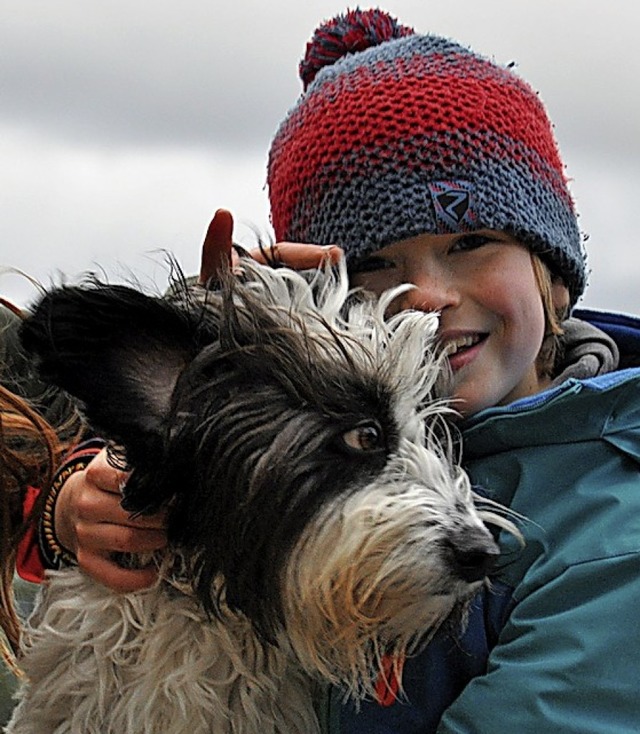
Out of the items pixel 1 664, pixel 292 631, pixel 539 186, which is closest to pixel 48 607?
pixel 1 664

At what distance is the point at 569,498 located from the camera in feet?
6.70

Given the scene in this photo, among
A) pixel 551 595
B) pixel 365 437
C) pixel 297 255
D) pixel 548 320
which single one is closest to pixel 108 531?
pixel 365 437

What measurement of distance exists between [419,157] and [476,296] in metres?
0.32

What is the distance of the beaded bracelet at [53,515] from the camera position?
231cm

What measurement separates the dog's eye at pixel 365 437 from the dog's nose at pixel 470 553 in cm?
20

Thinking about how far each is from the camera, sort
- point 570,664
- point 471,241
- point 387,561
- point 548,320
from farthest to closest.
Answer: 1. point 548,320
2. point 471,241
3. point 570,664
4. point 387,561

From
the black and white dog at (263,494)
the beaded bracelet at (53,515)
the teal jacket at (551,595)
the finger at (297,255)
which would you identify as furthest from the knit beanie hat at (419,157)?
the beaded bracelet at (53,515)

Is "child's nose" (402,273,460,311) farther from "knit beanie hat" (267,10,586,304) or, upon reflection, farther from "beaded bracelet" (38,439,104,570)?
"beaded bracelet" (38,439,104,570)

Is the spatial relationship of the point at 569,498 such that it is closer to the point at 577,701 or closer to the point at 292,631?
the point at 577,701

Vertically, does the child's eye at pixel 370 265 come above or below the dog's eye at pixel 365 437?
above

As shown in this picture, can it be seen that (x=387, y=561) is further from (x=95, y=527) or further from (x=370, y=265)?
(x=370, y=265)

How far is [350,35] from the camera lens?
274 centimetres

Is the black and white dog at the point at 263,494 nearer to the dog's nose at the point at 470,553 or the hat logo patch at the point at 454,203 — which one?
the dog's nose at the point at 470,553

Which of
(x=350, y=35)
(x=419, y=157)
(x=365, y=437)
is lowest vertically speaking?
(x=365, y=437)
